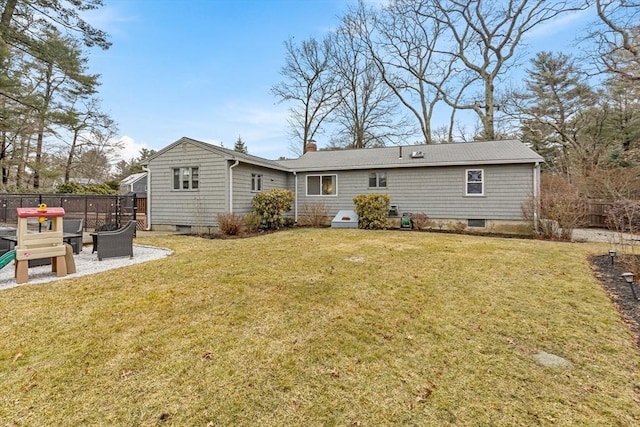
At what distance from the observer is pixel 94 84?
689 inches

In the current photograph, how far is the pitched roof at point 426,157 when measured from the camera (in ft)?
36.9

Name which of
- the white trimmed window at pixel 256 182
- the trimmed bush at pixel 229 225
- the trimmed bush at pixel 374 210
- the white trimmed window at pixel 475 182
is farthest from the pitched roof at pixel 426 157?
the trimmed bush at pixel 229 225

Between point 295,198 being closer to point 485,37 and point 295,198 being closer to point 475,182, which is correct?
point 475,182

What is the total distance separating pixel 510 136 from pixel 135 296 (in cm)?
2417

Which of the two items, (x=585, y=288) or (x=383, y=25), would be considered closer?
(x=585, y=288)

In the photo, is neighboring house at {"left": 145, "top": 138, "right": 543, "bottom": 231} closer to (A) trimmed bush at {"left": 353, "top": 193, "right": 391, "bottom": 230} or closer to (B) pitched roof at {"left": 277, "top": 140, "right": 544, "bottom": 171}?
(B) pitched roof at {"left": 277, "top": 140, "right": 544, "bottom": 171}

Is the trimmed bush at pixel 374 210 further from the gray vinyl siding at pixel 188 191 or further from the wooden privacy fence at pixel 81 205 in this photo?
the wooden privacy fence at pixel 81 205

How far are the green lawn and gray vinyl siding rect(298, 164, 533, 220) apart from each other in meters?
6.62

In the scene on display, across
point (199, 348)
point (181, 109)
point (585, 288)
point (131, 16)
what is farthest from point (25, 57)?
point (585, 288)

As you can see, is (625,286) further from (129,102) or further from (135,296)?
(129,102)

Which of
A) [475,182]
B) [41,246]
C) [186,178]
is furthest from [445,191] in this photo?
[41,246]

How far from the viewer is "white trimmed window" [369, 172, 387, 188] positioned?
516 inches

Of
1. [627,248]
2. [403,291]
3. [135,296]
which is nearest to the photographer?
[135,296]

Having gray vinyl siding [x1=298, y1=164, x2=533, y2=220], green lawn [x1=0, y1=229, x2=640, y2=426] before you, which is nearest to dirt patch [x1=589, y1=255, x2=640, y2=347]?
green lawn [x1=0, y1=229, x2=640, y2=426]
